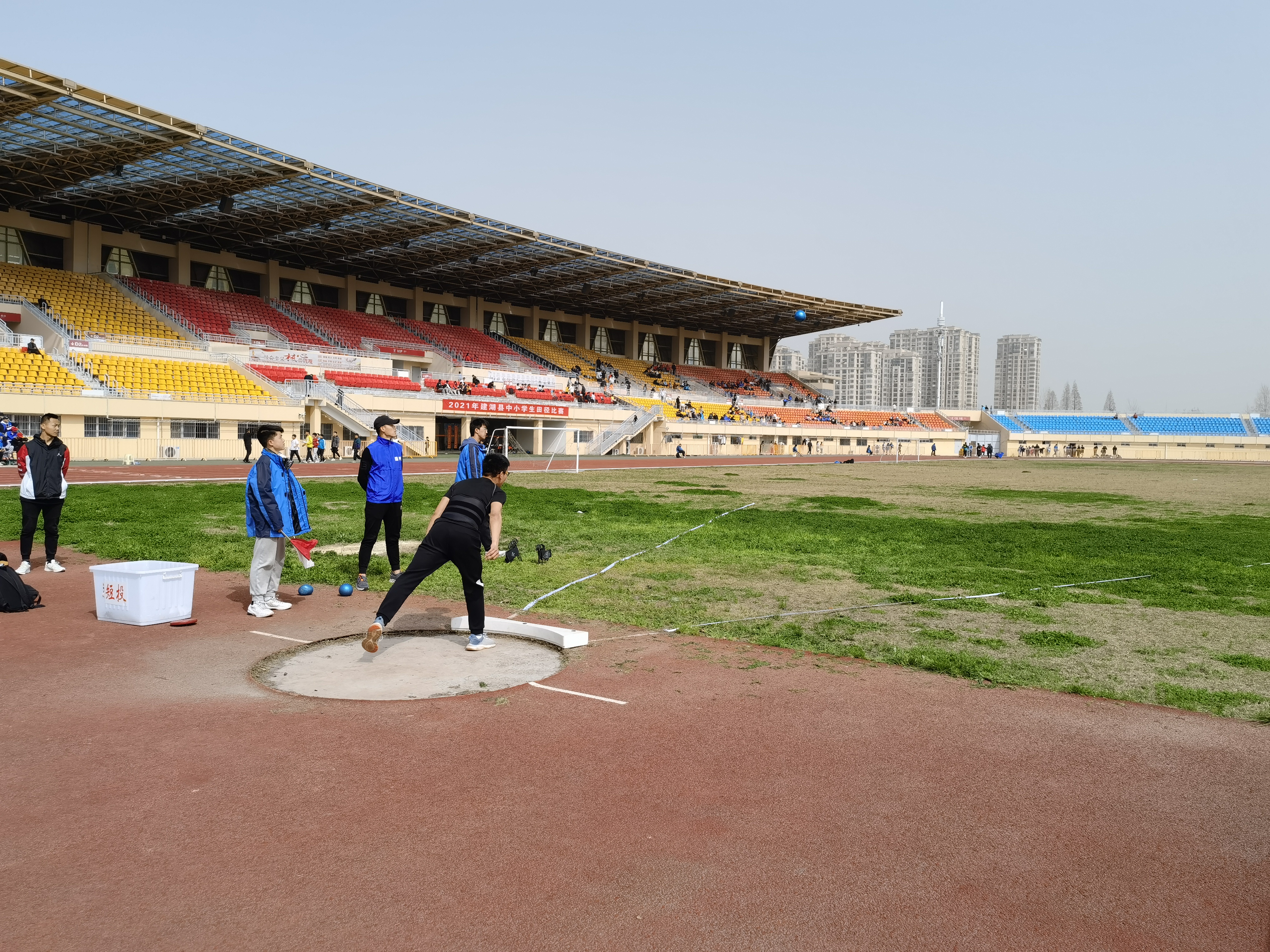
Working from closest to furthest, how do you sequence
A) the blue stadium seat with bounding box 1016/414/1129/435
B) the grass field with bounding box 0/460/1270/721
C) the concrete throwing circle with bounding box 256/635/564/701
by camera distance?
the concrete throwing circle with bounding box 256/635/564/701, the grass field with bounding box 0/460/1270/721, the blue stadium seat with bounding box 1016/414/1129/435

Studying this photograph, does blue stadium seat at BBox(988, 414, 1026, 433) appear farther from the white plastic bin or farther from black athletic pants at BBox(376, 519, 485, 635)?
the white plastic bin

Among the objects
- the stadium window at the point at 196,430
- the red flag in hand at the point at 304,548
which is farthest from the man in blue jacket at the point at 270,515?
the stadium window at the point at 196,430

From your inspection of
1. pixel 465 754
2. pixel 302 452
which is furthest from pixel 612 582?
pixel 302 452

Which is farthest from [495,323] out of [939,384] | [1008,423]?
[939,384]

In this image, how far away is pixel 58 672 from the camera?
7.40 meters

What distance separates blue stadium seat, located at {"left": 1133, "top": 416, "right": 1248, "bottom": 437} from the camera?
9831 cm

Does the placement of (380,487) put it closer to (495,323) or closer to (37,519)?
(37,519)

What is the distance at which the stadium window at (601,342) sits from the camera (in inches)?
3324

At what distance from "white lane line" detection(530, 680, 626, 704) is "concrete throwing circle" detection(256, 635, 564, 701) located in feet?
0.43

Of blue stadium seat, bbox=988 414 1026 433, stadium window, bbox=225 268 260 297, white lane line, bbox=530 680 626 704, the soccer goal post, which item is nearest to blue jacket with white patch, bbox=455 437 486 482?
white lane line, bbox=530 680 626 704

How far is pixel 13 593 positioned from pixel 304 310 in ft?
176

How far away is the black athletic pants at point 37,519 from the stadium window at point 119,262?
46.3m

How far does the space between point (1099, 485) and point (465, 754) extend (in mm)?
38277

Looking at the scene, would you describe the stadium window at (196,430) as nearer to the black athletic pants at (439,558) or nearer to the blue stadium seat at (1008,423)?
the black athletic pants at (439,558)
